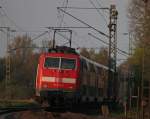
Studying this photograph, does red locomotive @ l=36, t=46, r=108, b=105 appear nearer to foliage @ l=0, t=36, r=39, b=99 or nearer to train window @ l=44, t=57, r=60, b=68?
train window @ l=44, t=57, r=60, b=68

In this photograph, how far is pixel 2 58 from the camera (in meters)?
95.7

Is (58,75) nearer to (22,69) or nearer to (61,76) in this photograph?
(61,76)

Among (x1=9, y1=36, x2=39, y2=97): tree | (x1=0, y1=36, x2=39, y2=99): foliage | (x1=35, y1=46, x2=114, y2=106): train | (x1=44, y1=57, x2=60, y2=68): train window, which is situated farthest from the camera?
(x1=9, y1=36, x2=39, y2=97): tree

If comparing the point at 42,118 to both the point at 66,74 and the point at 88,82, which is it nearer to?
the point at 66,74

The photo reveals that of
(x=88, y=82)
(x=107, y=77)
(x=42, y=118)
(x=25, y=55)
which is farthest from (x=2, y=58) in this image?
(x=42, y=118)

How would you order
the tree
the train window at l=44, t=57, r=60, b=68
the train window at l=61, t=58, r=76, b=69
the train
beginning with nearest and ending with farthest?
1. the train
2. the train window at l=61, t=58, r=76, b=69
3. the train window at l=44, t=57, r=60, b=68
4. the tree

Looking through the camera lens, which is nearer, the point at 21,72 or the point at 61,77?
the point at 61,77

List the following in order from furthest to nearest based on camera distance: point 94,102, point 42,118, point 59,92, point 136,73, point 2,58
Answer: point 2,58, point 136,73, point 94,102, point 59,92, point 42,118

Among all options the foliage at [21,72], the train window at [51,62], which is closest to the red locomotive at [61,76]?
the train window at [51,62]

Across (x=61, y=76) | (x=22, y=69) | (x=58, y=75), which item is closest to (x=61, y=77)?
(x=61, y=76)

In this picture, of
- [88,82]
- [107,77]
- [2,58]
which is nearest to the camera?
[88,82]

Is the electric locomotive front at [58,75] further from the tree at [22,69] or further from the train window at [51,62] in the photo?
the tree at [22,69]

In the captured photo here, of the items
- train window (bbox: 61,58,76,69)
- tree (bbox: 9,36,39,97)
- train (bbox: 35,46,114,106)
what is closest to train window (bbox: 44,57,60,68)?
train (bbox: 35,46,114,106)

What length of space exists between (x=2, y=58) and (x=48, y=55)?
64.2m
